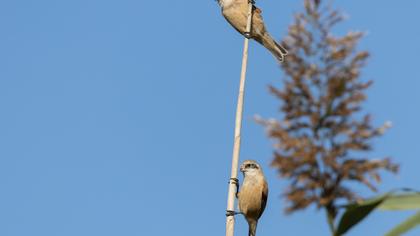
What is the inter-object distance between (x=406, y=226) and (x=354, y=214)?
5.0 inches

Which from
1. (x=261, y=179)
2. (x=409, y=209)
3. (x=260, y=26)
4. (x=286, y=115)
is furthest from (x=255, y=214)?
(x=286, y=115)

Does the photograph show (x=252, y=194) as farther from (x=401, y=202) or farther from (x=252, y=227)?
(x=401, y=202)

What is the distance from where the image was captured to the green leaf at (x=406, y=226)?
1129 mm

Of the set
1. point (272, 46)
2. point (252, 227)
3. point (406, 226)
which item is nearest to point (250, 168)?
point (252, 227)

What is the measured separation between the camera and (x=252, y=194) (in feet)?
20.2

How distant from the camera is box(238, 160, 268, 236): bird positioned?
6.01 m

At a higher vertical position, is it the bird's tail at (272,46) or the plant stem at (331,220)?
the bird's tail at (272,46)

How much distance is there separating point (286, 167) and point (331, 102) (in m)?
0.10

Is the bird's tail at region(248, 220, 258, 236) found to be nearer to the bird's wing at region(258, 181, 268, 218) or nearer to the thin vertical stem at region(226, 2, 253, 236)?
the bird's wing at region(258, 181, 268, 218)

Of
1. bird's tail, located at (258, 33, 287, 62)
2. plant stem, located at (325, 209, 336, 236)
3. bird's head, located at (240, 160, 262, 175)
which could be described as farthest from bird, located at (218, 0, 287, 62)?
plant stem, located at (325, 209, 336, 236)

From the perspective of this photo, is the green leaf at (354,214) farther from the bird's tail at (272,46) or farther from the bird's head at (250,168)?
the bird's tail at (272,46)

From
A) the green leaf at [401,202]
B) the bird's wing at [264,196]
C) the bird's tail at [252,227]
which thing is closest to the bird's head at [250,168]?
the bird's wing at [264,196]

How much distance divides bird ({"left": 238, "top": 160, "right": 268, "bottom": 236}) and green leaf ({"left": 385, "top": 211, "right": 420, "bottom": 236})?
4.68m

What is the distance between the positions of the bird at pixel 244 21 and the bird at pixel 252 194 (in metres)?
2.29
